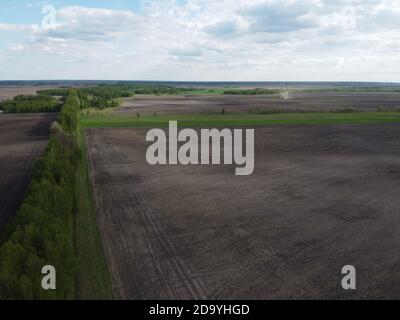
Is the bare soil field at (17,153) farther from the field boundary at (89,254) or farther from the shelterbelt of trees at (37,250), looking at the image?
the shelterbelt of trees at (37,250)

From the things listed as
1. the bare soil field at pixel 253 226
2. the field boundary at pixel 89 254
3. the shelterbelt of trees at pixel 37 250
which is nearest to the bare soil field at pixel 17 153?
the field boundary at pixel 89 254

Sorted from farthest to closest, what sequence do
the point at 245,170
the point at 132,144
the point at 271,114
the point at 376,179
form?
1. the point at 271,114
2. the point at 132,144
3. the point at 245,170
4. the point at 376,179

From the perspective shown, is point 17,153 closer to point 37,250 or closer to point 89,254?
point 89,254

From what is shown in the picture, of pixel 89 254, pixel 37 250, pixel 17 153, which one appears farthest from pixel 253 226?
pixel 17 153

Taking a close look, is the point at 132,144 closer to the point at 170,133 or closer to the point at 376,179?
the point at 170,133

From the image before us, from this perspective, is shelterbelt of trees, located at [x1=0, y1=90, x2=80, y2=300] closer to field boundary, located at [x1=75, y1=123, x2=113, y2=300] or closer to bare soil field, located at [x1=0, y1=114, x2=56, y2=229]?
field boundary, located at [x1=75, y1=123, x2=113, y2=300]
